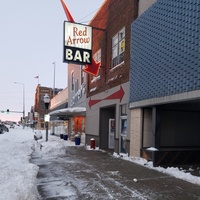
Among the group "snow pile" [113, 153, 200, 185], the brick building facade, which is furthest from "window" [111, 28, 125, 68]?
"snow pile" [113, 153, 200, 185]

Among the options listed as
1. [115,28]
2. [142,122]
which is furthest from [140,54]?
[115,28]

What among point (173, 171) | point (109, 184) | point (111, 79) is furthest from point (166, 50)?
point (111, 79)

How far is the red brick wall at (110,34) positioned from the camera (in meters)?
14.6

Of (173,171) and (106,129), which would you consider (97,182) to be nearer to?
(173,171)

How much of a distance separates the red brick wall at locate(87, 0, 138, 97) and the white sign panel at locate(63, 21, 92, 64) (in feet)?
3.49

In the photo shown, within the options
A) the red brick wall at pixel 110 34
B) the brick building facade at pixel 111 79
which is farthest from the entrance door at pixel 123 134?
the red brick wall at pixel 110 34

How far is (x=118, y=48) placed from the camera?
1645 centimetres

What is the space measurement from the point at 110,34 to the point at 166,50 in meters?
7.98

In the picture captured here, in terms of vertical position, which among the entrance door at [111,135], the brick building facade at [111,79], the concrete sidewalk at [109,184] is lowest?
the concrete sidewalk at [109,184]

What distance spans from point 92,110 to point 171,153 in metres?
10.5

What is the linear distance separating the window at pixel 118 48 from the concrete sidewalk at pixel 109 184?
24.4 feet

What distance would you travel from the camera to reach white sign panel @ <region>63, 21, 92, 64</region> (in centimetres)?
1677

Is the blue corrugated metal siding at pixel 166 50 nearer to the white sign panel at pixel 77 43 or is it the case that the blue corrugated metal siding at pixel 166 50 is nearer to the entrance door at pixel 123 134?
the entrance door at pixel 123 134

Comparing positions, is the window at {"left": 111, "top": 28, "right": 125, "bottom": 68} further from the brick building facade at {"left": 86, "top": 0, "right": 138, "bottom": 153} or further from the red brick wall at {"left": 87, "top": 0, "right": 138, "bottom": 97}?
the red brick wall at {"left": 87, "top": 0, "right": 138, "bottom": 97}
